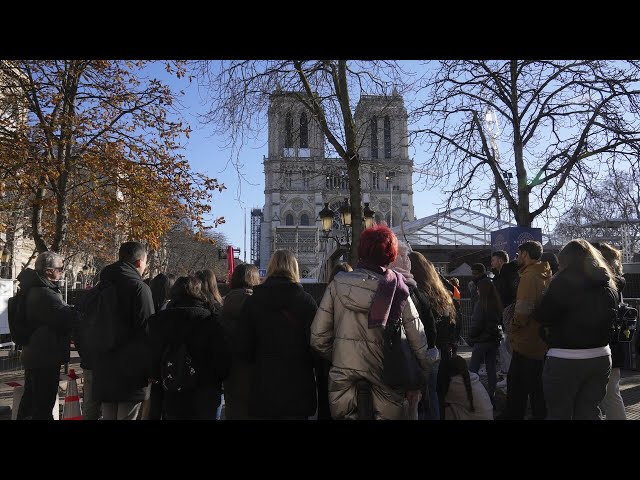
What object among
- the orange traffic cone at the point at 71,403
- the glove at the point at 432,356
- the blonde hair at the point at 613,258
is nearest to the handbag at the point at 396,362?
the glove at the point at 432,356

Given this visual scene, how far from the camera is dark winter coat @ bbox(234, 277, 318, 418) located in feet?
12.2

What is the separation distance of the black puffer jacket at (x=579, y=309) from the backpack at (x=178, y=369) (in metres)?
2.60

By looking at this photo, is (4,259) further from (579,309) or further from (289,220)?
(289,220)

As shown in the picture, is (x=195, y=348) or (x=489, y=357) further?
(x=489, y=357)

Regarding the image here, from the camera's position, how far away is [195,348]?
4062mm

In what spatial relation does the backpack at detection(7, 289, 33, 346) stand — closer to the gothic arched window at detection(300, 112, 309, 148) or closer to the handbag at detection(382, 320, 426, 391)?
the handbag at detection(382, 320, 426, 391)

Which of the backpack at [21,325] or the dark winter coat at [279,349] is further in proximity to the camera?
the backpack at [21,325]

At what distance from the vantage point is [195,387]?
13.4ft

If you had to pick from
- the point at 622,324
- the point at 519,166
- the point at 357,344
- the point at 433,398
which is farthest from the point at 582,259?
the point at 519,166

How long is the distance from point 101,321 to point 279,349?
58.1 inches

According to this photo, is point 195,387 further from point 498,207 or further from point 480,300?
point 498,207

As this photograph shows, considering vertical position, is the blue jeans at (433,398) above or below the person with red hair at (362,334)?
below

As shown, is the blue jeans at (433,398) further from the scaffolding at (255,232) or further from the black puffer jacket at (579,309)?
the scaffolding at (255,232)

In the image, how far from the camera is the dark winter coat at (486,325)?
6.65m
